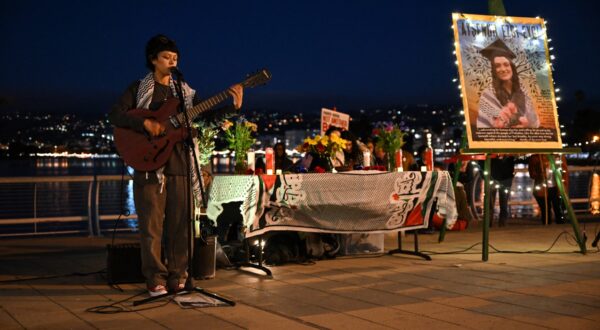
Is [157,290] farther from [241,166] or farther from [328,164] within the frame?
[328,164]

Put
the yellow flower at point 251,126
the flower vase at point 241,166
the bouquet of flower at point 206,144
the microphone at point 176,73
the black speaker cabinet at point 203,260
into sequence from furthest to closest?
the bouquet of flower at point 206,144
the yellow flower at point 251,126
the flower vase at point 241,166
the black speaker cabinet at point 203,260
the microphone at point 176,73

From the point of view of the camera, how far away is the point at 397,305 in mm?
5828

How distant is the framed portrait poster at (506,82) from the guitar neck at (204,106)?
3.28 meters

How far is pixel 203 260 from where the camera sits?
730cm

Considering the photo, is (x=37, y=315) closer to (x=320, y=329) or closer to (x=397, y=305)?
(x=320, y=329)

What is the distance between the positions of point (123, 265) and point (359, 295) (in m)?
2.36

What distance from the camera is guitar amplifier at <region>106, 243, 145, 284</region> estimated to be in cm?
712

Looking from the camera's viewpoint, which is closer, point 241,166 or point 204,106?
point 204,106

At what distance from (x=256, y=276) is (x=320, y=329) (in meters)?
2.52

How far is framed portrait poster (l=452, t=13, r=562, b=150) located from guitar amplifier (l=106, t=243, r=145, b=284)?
12.6 ft

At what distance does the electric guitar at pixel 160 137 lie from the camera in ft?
20.4

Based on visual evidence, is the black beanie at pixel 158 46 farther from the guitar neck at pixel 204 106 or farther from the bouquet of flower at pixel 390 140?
the bouquet of flower at pixel 390 140

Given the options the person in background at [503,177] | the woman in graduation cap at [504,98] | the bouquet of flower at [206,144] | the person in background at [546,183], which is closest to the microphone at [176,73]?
the bouquet of flower at [206,144]

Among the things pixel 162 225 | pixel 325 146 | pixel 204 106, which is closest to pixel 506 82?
pixel 325 146
